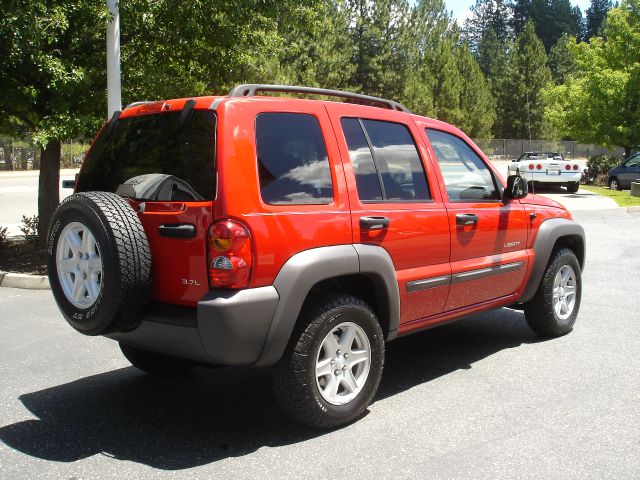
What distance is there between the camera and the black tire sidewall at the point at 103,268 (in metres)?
3.68

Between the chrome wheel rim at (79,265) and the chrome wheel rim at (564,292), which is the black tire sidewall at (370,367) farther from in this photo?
the chrome wheel rim at (564,292)

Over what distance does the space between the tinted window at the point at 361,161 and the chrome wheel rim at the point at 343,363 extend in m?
0.84

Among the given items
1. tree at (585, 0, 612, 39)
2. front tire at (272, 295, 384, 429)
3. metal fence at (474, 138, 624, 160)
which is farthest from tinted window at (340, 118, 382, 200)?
tree at (585, 0, 612, 39)

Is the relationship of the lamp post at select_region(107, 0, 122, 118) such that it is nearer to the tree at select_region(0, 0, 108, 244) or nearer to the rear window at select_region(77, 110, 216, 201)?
the tree at select_region(0, 0, 108, 244)

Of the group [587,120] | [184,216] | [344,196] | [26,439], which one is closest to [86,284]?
[184,216]

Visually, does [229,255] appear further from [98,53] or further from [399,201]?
[98,53]

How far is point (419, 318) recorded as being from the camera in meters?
4.75

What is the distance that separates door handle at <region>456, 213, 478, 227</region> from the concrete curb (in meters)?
5.64

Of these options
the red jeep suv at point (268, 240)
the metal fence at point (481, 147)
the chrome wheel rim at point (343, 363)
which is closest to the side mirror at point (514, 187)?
the red jeep suv at point (268, 240)

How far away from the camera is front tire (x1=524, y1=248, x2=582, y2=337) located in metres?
5.96

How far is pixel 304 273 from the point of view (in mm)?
3781

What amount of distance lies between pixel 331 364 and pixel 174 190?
1340 mm

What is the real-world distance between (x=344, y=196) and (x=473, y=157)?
170 cm

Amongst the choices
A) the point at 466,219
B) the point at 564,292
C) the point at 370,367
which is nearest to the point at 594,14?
the point at 564,292
